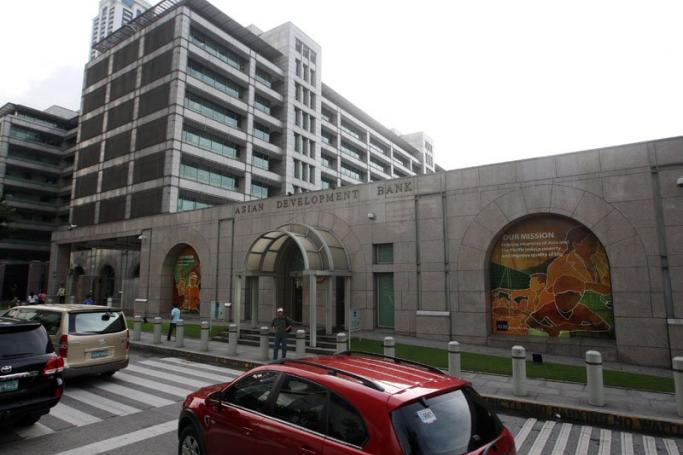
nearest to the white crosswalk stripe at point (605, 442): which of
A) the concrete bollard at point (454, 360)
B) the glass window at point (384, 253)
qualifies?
the concrete bollard at point (454, 360)

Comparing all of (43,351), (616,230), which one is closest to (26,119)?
(43,351)

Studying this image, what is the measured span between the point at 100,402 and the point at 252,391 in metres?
5.78

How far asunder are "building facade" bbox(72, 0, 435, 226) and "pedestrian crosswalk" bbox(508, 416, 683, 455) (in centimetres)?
3012

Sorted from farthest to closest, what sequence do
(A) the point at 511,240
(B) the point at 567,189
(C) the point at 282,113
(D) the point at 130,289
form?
(C) the point at 282,113 → (D) the point at 130,289 → (A) the point at 511,240 → (B) the point at 567,189

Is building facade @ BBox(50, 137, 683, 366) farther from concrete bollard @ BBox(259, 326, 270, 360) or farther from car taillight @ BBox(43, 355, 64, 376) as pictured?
car taillight @ BBox(43, 355, 64, 376)

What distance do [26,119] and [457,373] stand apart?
7726cm

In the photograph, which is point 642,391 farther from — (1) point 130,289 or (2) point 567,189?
(1) point 130,289

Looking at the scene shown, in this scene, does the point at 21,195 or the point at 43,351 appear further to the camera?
the point at 21,195

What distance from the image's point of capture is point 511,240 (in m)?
15.2

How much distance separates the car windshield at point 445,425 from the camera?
3.26 meters

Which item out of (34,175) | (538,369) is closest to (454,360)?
(538,369)

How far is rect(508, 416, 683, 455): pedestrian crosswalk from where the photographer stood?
6426 mm

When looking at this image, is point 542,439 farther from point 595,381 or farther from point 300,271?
point 300,271

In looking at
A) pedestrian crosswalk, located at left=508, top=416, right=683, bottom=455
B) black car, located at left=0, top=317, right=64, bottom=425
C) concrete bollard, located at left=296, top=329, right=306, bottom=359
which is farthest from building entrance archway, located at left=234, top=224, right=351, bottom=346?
black car, located at left=0, top=317, right=64, bottom=425
